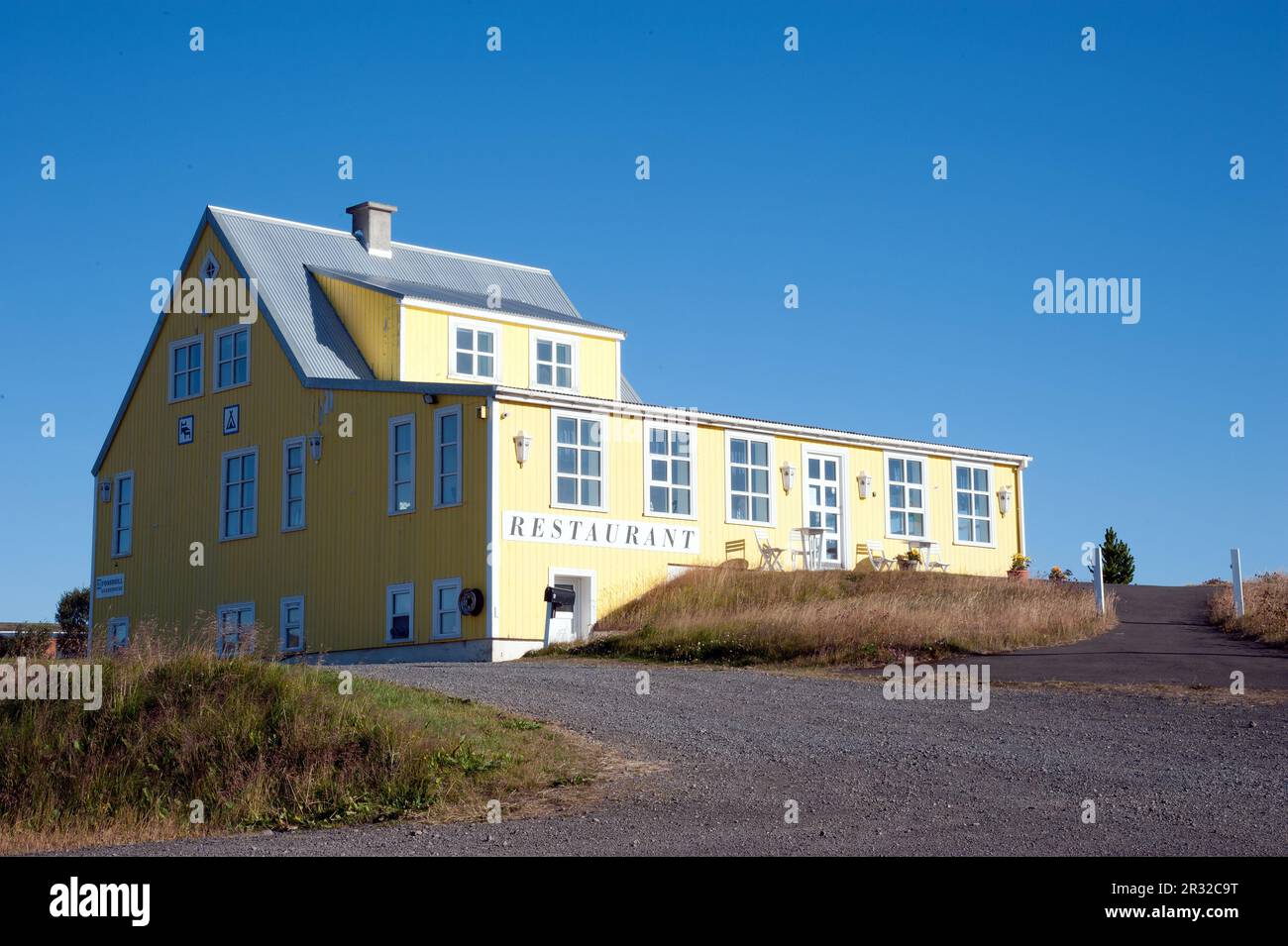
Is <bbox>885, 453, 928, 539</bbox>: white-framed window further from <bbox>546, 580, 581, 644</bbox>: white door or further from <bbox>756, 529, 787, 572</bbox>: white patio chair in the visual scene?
<bbox>546, 580, 581, 644</bbox>: white door

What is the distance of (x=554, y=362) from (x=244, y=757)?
Answer: 62.9 feet

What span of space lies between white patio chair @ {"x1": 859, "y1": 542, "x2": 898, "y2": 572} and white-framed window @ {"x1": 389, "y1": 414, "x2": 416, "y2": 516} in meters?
9.37

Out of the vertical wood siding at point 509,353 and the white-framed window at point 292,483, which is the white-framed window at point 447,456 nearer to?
the vertical wood siding at point 509,353

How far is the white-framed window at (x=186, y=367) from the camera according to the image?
3334cm

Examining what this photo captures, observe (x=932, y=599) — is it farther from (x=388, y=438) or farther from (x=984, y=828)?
(x=984, y=828)

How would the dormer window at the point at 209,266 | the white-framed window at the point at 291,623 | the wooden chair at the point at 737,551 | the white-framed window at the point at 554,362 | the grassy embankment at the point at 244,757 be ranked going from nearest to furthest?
the grassy embankment at the point at 244,757, the white-framed window at the point at 291,623, the wooden chair at the point at 737,551, the white-framed window at the point at 554,362, the dormer window at the point at 209,266

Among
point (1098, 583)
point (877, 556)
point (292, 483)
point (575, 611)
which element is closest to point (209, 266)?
point (292, 483)

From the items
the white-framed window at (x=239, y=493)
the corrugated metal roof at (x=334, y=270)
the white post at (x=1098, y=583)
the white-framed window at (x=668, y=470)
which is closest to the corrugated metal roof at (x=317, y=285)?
the corrugated metal roof at (x=334, y=270)

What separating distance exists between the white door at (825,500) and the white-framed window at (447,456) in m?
7.79

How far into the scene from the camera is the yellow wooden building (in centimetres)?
2762

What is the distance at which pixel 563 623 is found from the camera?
27844 millimetres

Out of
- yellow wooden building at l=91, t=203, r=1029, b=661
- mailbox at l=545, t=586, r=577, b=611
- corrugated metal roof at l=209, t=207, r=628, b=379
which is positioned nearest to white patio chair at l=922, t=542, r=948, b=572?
yellow wooden building at l=91, t=203, r=1029, b=661
